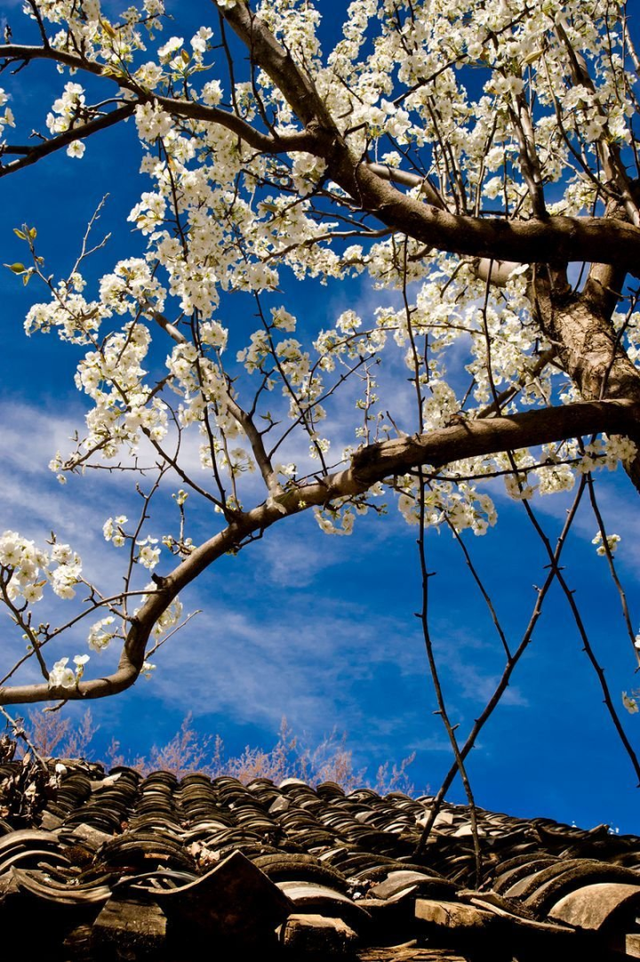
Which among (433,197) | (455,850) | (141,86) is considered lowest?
(455,850)

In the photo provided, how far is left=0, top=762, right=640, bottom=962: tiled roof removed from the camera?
1.77 meters

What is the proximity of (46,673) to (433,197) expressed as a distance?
4.24m

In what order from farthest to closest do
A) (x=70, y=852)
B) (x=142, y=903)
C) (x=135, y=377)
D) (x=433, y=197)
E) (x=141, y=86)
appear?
(x=433, y=197) → (x=135, y=377) → (x=141, y=86) → (x=70, y=852) → (x=142, y=903)

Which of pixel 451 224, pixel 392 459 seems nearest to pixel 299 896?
pixel 392 459

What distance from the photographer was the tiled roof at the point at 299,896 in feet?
5.82

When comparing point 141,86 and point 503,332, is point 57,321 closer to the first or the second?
point 141,86

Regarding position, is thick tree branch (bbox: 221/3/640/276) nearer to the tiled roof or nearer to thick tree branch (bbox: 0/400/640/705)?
thick tree branch (bbox: 0/400/640/705)

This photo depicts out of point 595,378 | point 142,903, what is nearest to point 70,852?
point 142,903

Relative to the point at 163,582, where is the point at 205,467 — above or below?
above

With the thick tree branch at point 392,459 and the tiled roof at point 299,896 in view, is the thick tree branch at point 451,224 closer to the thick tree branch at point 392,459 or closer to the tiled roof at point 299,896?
the thick tree branch at point 392,459

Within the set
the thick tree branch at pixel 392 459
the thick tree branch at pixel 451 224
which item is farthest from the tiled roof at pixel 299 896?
the thick tree branch at pixel 451 224

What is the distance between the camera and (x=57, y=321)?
4598 mm

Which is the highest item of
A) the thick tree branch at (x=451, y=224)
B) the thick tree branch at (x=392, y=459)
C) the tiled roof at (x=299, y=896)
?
the thick tree branch at (x=451, y=224)

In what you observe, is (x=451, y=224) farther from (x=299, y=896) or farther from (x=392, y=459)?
(x=299, y=896)
